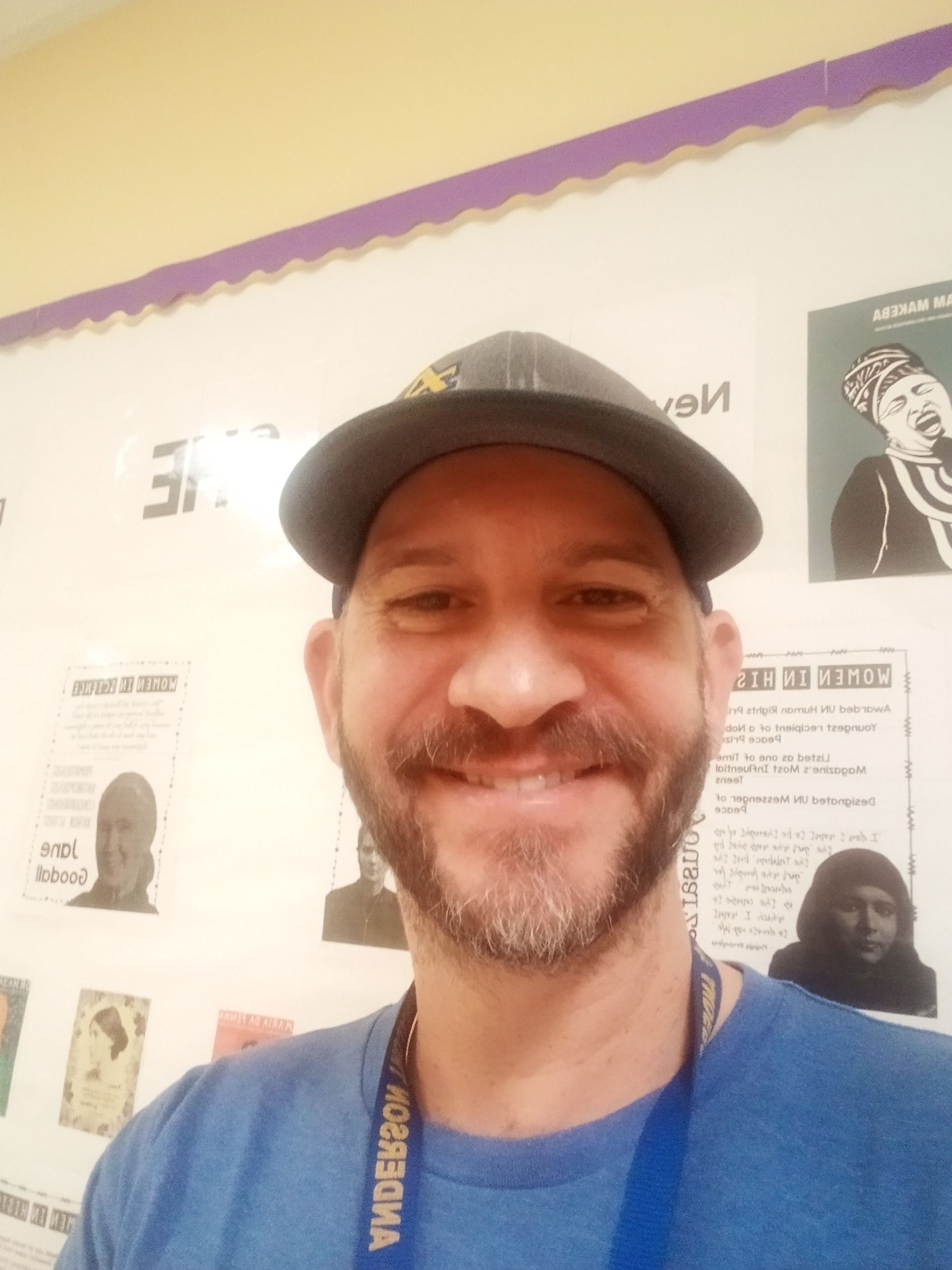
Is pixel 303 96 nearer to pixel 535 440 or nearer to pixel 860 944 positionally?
pixel 535 440

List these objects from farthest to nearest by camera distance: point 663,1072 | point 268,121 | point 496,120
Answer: point 268,121 < point 496,120 < point 663,1072

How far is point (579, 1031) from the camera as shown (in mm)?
531

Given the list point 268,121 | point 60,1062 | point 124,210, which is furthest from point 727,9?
point 60,1062

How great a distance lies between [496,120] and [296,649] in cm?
65

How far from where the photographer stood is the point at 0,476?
3.48ft

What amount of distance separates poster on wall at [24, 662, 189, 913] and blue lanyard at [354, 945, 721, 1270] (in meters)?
0.39

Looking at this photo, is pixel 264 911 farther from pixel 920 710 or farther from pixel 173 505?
pixel 920 710

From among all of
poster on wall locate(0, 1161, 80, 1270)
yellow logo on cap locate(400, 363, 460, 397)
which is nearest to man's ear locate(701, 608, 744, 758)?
yellow logo on cap locate(400, 363, 460, 397)

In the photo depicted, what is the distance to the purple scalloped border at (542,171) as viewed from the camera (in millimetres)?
643

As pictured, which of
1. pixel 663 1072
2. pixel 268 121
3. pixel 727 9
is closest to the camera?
pixel 663 1072

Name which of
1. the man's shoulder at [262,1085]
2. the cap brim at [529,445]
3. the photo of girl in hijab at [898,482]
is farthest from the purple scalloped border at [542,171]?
the man's shoulder at [262,1085]

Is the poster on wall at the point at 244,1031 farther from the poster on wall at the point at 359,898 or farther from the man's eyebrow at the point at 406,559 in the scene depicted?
the man's eyebrow at the point at 406,559

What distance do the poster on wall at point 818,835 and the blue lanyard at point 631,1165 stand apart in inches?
2.7

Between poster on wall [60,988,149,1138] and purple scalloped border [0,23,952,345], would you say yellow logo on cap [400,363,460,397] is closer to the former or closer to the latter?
purple scalloped border [0,23,952,345]
